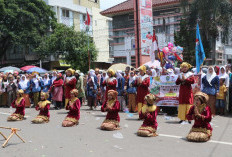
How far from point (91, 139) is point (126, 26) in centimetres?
2962

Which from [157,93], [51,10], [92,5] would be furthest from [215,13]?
[92,5]

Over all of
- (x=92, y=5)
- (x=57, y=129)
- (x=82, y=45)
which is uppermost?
(x=92, y=5)

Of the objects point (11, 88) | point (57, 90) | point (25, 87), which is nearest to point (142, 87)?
point (57, 90)

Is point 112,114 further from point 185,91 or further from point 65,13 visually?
point 65,13

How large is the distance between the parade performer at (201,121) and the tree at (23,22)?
24.8 metres

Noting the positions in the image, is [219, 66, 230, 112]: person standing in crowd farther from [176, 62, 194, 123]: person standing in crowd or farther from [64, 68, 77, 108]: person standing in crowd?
[64, 68, 77, 108]: person standing in crowd

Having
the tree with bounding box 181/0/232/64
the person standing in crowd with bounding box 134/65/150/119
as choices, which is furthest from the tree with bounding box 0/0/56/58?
the person standing in crowd with bounding box 134/65/150/119

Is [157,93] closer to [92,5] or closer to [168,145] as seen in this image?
[168,145]

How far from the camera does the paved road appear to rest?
216 inches

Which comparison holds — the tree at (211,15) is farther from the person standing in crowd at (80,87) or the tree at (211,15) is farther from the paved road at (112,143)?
the paved road at (112,143)

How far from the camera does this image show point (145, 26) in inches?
1041

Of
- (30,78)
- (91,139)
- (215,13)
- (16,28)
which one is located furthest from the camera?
(16,28)

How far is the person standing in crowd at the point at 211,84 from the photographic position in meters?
9.80

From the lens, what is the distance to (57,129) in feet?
26.3
